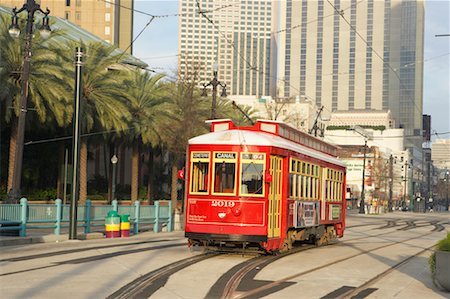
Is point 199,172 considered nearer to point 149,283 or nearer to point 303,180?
point 303,180

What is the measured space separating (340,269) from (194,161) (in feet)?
14.4

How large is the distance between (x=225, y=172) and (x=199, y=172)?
734 mm

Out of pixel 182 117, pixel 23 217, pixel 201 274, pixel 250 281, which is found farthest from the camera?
pixel 182 117

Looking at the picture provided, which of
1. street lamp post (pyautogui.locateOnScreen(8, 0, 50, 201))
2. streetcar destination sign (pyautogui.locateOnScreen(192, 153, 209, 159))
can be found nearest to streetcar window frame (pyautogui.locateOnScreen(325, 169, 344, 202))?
streetcar destination sign (pyautogui.locateOnScreen(192, 153, 209, 159))

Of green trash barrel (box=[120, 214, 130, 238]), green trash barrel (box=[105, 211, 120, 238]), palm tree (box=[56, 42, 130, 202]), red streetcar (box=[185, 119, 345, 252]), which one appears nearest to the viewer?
red streetcar (box=[185, 119, 345, 252])

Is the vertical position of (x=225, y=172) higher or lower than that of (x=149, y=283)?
higher

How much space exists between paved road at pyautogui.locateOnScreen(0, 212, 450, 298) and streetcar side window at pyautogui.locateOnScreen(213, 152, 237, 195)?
1724mm

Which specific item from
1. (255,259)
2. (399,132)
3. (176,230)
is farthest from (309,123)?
(255,259)

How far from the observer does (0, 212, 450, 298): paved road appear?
11781 millimetres

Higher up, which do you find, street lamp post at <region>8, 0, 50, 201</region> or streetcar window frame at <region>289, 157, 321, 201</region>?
street lamp post at <region>8, 0, 50, 201</region>

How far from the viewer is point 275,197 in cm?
1736

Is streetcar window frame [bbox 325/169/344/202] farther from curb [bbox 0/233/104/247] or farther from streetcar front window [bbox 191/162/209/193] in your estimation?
curb [bbox 0/233/104/247]

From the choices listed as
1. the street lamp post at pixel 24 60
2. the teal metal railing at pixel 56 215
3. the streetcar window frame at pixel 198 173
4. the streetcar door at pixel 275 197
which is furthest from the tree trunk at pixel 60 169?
the streetcar door at pixel 275 197

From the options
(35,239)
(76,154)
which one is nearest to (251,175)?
(76,154)
